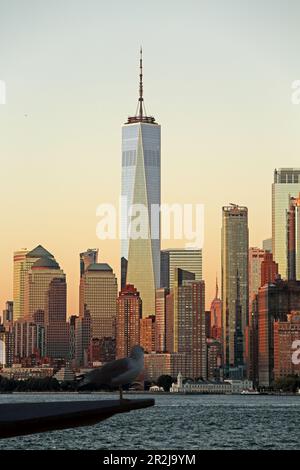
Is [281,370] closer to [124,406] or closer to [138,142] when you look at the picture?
[138,142]

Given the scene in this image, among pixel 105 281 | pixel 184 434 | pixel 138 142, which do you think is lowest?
pixel 184 434

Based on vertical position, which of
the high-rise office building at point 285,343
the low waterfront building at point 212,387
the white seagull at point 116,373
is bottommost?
the low waterfront building at point 212,387

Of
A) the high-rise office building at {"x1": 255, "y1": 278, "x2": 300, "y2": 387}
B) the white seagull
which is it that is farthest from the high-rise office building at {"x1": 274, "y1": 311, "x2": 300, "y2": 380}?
the white seagull

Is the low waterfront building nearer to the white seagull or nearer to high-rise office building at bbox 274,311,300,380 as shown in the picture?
high-rise office building at bbox 274,311,300,380

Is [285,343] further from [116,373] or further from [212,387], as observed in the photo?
[116,373]

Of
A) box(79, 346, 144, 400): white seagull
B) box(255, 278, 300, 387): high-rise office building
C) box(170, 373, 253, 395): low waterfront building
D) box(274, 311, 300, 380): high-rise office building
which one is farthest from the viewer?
box(255, 278, 300, 387): high-rise office building

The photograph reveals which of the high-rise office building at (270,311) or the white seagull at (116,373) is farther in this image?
the high-rise office building at (270,311)

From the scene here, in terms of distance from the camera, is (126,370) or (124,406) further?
(126,370)

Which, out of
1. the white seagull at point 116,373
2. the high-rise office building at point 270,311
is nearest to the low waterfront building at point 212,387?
the high-rise office building at point 270,311

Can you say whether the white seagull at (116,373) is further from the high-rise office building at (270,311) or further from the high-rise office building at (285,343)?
the high-rise office building at (270,311)

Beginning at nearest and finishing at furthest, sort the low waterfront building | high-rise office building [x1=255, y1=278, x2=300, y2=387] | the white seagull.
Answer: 1. the white seagull
2. the low waterfront building
3. high-rise office building [x1=255, y1=278, x2=300, y2=387]
